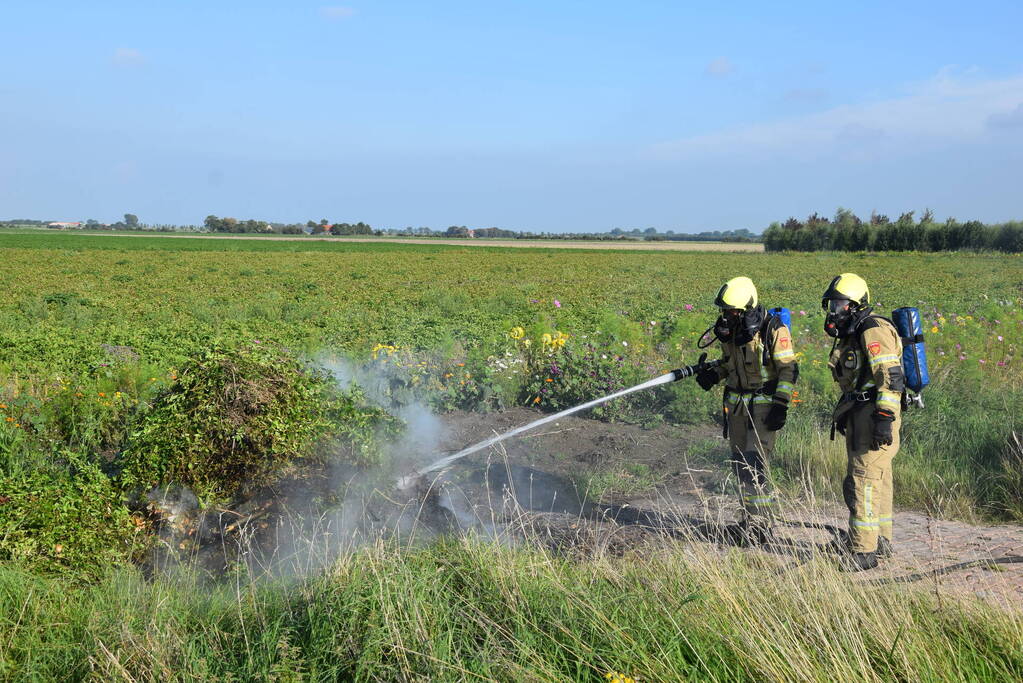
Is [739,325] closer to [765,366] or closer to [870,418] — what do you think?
[765,366]

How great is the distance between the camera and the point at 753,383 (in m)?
5.32

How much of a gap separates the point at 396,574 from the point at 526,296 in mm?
→ 19245

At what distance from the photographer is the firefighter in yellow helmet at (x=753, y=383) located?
16.7 feet

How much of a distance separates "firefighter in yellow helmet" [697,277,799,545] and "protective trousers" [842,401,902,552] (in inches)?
18.6

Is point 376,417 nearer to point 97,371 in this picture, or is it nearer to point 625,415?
point 625,415

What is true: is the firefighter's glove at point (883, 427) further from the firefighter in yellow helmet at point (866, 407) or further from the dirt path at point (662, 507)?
Result: the dirt path at point (662, 507)

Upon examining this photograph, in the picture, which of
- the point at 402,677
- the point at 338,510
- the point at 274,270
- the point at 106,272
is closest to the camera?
the point at 402,677

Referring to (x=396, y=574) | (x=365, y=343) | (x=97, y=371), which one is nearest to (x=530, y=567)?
(x=396, y=574)

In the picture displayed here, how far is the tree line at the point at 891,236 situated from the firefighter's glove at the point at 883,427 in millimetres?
56256

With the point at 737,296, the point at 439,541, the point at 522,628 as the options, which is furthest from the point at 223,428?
the point at 737,296

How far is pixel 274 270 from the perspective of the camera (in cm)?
3216

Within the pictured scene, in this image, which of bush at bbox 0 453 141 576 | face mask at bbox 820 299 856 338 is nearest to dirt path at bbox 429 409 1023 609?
face mask at bbox 820 299 856 338

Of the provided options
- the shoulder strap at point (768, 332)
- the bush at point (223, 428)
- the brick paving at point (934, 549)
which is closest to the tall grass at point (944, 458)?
the brick paving at point (934, 549)

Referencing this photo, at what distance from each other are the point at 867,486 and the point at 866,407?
1.59 feet
